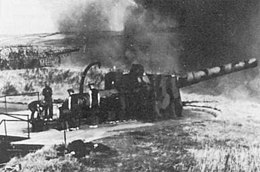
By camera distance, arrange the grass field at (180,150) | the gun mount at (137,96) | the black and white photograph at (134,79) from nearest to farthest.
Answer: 1. the grass field at (180,150)
2. the black and white photograph at (134,79)
3. the gun mount at (137,96)

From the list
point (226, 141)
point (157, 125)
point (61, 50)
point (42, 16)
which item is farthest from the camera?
point (61, 50)

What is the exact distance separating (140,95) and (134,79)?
21cm

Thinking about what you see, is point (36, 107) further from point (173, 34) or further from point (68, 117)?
point (173, 34)

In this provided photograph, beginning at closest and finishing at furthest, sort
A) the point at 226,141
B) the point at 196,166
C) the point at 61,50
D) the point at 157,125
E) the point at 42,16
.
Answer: the point at 196,166 → the point at 226,141 → the point at 157,125 → the point at 42,16 → the point at 61,50

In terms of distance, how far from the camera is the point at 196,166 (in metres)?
3.49

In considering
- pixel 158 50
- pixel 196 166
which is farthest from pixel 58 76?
pixel 196 166

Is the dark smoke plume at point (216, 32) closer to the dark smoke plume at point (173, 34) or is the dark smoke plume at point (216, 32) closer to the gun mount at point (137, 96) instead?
the dark smoke plume at point (173, 34)

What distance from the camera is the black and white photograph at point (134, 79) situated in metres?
3.78

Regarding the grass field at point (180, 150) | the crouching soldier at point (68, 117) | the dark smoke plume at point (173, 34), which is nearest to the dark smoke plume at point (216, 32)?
the dark smoke plume at point (173, 34)

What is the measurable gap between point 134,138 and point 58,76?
5.98 ft

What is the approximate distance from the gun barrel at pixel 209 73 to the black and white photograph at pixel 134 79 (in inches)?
0.5

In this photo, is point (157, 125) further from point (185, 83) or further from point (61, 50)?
point (61, 50)

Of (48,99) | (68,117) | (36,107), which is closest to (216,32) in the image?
(68,117)

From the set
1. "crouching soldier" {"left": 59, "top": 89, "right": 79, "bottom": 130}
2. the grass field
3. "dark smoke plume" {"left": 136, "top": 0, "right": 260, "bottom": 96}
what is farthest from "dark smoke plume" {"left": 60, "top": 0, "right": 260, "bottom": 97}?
"crouching soldier" {"left": 59, "top": 89, "right": 79, "bottom": 130}
